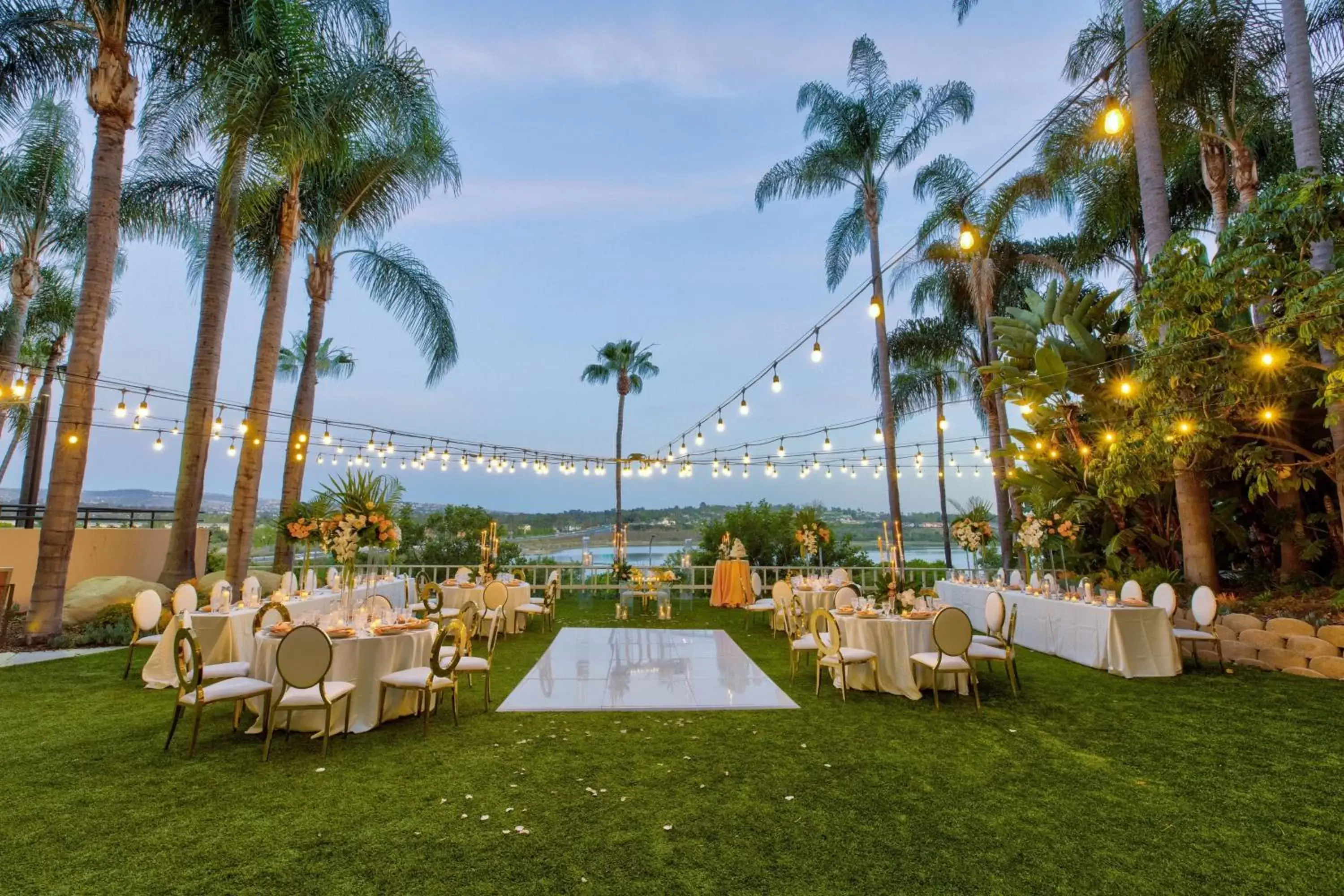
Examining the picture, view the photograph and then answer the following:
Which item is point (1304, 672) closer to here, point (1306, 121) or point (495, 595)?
point (1306, 121)

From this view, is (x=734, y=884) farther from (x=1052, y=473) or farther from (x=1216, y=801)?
(x=1052, y=473)

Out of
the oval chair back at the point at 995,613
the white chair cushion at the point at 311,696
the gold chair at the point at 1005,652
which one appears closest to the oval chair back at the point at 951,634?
the gold chair at the point at 1005,652

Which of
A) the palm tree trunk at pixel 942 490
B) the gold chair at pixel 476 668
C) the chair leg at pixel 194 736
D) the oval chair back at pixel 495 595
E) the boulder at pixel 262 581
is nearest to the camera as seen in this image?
the chair leg at pixel 194 736

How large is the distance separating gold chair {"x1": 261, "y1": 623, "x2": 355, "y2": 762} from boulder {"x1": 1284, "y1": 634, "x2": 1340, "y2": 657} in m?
8.72

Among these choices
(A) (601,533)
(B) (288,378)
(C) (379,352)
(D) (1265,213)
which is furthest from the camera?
(C) (379,352)

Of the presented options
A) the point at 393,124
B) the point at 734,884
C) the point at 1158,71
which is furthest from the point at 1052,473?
the point at 393,124

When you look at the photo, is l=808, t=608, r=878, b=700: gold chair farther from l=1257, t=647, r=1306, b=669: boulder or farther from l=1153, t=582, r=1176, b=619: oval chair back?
l=1257, t=647, r=1306, b=669: boulder

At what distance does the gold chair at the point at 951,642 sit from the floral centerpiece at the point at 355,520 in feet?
17.1

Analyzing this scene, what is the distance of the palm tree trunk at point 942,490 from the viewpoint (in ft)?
53.9

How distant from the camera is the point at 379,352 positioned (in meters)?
27.3

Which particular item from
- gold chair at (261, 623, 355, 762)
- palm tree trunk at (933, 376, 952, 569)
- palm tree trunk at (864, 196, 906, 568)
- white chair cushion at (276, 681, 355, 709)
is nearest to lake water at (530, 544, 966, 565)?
palm tree trunk at (933, 376, 952, 569)

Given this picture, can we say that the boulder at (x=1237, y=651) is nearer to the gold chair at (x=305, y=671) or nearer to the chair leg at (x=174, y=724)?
the gold chair at (x=305, y=671)

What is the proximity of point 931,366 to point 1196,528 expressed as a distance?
913cm

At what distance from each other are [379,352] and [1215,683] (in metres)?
29.1
